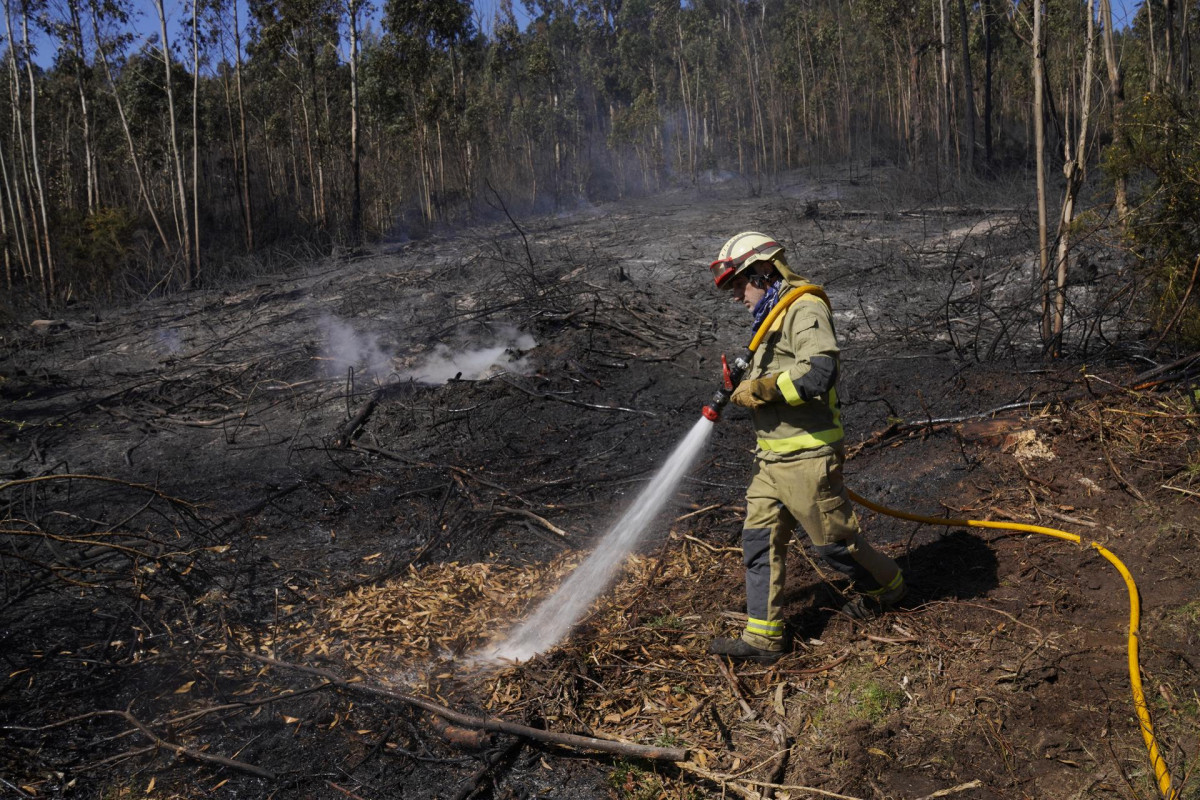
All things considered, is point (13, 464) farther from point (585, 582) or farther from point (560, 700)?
point (560, 700)

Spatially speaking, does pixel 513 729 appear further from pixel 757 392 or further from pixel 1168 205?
pixel 1168 205

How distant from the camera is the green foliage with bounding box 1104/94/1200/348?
17.6 ft

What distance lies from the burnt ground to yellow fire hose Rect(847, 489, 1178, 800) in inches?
2.6

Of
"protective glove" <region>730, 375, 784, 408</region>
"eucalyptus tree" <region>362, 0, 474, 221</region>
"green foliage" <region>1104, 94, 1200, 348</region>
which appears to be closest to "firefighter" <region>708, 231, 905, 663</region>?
"protective glove" <region>730, 375, 784, 408</region>

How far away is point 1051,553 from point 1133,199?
3.55 m

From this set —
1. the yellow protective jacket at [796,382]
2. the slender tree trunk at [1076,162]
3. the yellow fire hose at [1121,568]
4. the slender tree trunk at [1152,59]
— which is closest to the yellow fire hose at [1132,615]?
the yellow fire hose at [1121,568]

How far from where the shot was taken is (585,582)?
4641mm

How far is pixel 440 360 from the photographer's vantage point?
360 inches

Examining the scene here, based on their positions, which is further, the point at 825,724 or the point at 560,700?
the point at 560,700

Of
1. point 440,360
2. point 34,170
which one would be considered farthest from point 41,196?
point 440,360

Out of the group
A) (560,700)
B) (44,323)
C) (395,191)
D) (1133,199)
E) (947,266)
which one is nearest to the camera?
(560,700)

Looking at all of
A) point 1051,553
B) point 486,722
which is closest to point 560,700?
point 486,722

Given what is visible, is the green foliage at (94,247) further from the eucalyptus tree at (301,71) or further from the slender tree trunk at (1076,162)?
the slender tree trunk at (1076,162)

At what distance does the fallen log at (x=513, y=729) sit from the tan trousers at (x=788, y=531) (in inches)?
28.3
